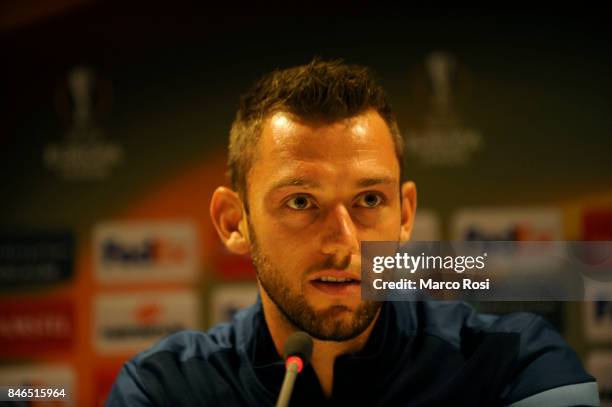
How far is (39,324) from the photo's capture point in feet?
7.60

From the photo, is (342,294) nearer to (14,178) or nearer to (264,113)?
(264,113)

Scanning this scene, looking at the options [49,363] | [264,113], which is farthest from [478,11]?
[49,363]

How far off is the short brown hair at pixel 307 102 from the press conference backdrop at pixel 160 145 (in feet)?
3.01

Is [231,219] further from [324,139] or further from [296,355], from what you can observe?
[296,355]

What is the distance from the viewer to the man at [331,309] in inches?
47.6

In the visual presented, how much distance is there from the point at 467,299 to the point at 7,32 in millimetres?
1801

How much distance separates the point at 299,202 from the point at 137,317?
129 cm

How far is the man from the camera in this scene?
1209mm

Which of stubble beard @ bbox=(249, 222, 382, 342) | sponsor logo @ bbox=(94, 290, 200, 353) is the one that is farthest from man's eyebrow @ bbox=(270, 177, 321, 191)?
sponsor logo @ bbox=(94, 290, 200, 353)

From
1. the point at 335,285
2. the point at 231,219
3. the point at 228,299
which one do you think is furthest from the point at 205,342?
the point at 228,299

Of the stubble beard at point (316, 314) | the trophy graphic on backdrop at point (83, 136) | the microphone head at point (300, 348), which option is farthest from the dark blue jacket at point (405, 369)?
the trophy graphic on backdrop at point (83, 136)

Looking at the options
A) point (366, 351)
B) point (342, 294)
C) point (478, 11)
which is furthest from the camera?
point (478, 11)

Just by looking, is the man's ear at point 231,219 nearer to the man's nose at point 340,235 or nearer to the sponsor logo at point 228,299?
the man's nose at point 340,235

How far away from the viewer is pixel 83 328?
2.32 meters
